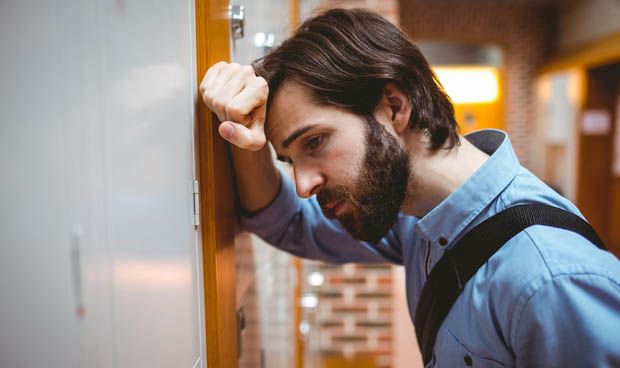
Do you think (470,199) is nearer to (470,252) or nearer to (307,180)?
(470,252)

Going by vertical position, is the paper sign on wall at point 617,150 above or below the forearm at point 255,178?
below

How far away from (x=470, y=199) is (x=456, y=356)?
338 mm

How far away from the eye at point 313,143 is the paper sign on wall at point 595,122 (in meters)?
6.61

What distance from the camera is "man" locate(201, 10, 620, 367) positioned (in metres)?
0.91

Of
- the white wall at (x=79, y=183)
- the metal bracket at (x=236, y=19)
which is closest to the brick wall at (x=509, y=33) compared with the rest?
the metal bracket at (x=236, y=19)

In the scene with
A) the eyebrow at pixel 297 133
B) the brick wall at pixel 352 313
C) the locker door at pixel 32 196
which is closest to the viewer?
the locker door at pixel 32 196

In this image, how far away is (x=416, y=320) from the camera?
1301 millimetres

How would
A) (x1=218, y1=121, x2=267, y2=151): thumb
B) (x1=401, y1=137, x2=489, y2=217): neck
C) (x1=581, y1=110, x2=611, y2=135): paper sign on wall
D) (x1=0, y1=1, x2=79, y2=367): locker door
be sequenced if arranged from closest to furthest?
(x1=0, y1=1, x2=79, y2=367): locker door, (x1=218, y1=121, x2=267, y2=151): thumb, (x1=401, y1=137, x2=489, y2=217): neck, (x1=581, y1=110, x2=611, y2=135): paper sign on wall

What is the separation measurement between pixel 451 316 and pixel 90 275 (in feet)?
2.66

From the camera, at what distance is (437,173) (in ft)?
4.10

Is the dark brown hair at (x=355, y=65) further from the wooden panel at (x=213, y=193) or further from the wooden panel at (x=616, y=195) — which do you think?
the wooden panel at (x=616, y=195)

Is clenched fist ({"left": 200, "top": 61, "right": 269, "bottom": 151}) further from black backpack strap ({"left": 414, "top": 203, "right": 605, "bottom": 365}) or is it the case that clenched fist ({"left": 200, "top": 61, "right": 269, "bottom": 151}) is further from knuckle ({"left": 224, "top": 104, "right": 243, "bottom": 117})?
black backpack strap ({"left": 414, "top": 203, "right": 605, "bottom": 365})

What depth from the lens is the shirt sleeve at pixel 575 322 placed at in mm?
896

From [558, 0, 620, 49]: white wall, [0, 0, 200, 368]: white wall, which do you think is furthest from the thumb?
[558, 0, 620, 49]: white wall
